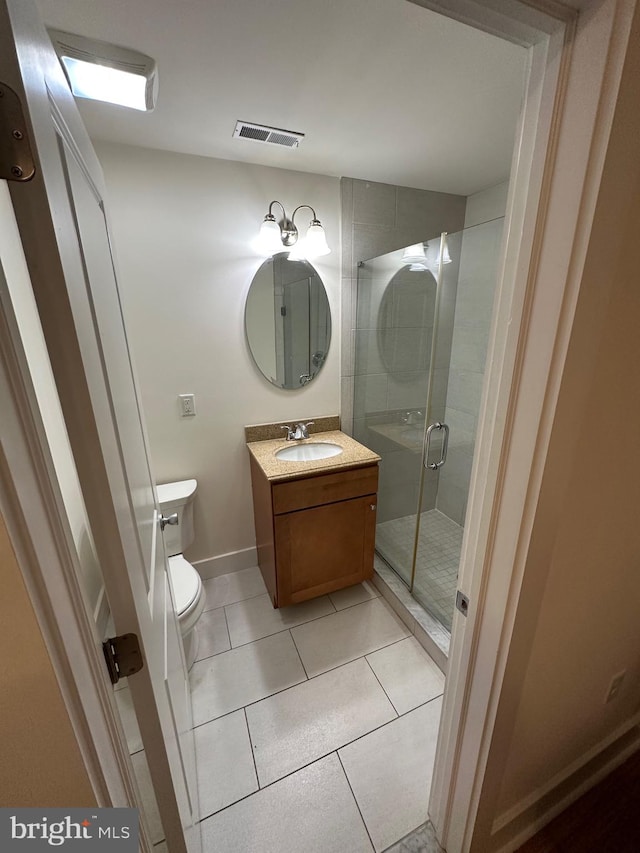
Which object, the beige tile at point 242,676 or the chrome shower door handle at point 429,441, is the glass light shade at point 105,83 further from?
the beige tile at point 242,676

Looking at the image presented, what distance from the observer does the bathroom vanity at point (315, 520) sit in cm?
160

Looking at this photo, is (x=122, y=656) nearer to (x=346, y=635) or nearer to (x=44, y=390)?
(x=44, y=390)

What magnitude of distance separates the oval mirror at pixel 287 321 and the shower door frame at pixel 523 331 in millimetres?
1395

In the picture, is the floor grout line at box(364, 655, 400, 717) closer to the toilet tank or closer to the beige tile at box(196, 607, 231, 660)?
the beige tile at box(196, 607, 231, 660)

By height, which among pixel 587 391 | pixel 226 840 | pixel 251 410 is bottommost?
pixel 226 840

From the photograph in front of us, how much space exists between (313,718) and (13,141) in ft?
5.84

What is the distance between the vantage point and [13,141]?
1.09 ft

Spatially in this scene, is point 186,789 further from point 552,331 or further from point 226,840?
point 552,331

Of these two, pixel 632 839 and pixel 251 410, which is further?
pixel 251 410

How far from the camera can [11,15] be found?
1.04 ft

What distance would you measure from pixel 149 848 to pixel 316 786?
2.46ft

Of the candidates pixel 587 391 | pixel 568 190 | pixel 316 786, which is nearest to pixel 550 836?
pixel 316 786

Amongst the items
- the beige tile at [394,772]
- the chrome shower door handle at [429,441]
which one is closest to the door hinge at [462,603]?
the beige tile at [394,772]

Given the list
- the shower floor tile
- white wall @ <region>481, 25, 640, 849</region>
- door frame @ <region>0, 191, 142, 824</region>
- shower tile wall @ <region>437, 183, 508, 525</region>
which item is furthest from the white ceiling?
the shower floor tile
